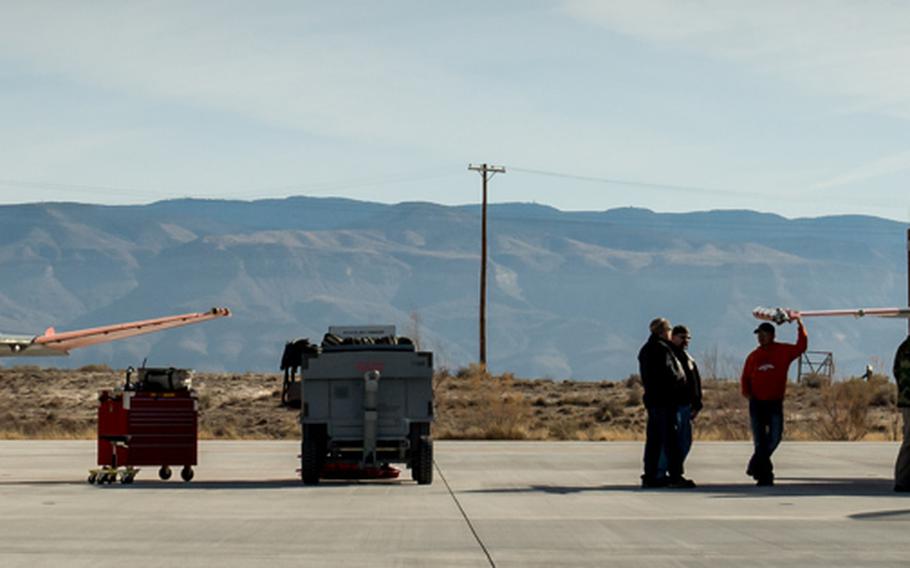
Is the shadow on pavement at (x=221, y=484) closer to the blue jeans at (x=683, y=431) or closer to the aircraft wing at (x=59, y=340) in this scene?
the aircraft wing at (x=59, y=340)

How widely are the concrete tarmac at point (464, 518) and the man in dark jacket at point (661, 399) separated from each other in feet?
1.37

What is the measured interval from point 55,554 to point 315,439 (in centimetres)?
831

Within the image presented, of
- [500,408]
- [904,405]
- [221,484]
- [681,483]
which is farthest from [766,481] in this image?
[500,408]

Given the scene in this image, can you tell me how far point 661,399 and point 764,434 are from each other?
53.3 inches

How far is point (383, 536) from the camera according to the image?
14711mm

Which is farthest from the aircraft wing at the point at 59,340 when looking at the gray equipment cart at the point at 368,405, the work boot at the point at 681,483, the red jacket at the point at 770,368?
the red jacket at the point at 770,368

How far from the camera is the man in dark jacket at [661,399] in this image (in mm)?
20812

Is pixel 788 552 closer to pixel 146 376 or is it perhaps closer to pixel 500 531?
pixel 500 531

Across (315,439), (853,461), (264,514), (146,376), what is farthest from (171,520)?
(853,461)

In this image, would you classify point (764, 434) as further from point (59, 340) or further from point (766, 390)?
point (59, 340)

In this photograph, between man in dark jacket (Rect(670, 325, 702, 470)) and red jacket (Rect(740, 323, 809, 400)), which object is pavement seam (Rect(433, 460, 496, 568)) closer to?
man in dark jacket (Rect(670, 325, 702, 470))

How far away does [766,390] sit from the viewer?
21141mm

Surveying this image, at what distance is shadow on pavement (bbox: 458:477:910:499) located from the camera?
65.0 ft

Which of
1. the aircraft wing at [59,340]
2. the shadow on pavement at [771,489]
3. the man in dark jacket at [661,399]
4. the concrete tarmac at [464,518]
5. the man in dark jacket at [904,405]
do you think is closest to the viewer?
the concrete tarmac at [464,518]
